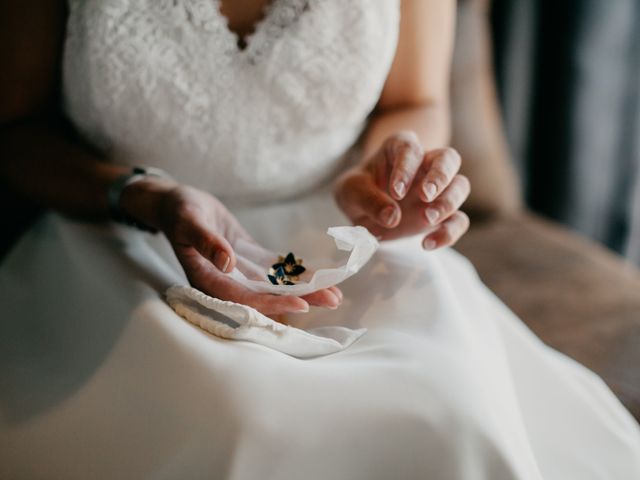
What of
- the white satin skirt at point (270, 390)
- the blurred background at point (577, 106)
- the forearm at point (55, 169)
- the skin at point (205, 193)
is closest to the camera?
the white satin skirt at point (270, 390)

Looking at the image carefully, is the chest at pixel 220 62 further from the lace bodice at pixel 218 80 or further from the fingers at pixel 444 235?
the fingers at pixel 444 235

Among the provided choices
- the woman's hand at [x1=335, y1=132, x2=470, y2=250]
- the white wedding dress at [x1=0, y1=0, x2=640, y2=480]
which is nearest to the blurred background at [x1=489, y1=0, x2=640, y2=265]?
the white wedding dress at [x1=0, y1=0, x2=640, y2=480]

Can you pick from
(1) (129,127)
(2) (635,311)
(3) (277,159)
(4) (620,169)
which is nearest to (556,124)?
(4) (620,169)

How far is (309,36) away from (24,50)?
0.29 meters

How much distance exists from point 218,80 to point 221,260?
0.24 meters

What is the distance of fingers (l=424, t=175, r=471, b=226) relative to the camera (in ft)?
2.02

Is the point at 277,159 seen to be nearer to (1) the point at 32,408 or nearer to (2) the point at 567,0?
(1) the point at 32,408

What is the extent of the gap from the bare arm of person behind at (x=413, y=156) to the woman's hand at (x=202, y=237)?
12 cm

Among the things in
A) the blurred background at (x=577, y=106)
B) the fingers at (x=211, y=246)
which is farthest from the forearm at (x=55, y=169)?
the blurred background at (x=577, y=106)

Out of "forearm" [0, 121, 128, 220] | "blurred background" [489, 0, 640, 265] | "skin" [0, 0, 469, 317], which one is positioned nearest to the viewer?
"skin" [0, 0, 469, 317]

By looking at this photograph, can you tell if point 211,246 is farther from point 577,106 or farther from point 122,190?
point 577,106

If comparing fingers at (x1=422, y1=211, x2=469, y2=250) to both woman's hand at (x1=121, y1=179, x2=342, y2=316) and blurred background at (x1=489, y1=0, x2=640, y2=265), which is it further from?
blurred background at (x1=489, y1=0, x2=640, y2=265)

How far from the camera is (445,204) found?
621mm

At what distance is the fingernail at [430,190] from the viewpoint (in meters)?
0.60
